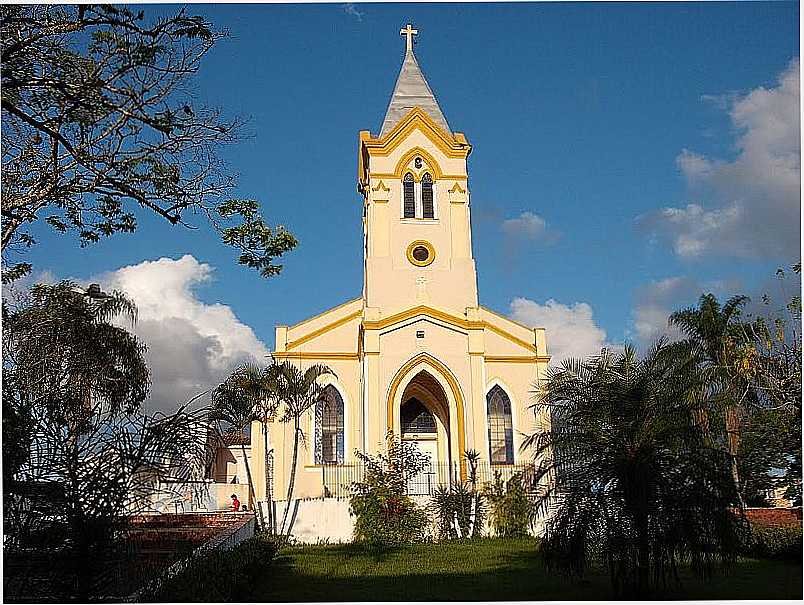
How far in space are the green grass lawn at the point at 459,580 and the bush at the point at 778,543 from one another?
191mm

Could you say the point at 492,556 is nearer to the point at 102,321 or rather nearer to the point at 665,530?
the point at 665,530

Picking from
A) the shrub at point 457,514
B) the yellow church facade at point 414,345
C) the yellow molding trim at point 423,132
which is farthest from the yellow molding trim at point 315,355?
the shrub at point 457,514

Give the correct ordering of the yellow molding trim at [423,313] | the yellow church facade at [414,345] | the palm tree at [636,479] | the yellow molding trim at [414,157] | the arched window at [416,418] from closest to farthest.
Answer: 1. the palm tree at [636,479]
2. the yellow church facade at [414,345]
3. the yellow molding trim at [423,313]
4. the arched window at [416,418]
5. the yellow molding trim at [414,157]

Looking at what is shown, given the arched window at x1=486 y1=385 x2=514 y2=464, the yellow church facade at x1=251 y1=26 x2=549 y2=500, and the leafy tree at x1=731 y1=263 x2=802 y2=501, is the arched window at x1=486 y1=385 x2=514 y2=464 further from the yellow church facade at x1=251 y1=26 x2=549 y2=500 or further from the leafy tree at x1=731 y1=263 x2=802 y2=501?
the leafy tree at x1=731 y1=263 x2=802 y2=501

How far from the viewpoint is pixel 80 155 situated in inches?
301

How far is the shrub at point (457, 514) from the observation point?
17.4m

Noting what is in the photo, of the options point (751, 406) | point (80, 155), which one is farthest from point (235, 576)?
point (751, 406)

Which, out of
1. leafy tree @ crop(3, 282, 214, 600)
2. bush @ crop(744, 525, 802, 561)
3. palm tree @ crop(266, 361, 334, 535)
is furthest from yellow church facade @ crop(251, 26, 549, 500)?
leafy tree @ crop(3, 282, 214, 600)

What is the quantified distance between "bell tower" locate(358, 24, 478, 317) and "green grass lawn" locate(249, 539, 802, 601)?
8739mm

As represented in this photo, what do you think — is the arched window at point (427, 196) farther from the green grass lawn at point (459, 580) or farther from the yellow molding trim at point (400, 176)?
the green grass lawn at point (459, 580)

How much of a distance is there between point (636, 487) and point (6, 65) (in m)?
7.36

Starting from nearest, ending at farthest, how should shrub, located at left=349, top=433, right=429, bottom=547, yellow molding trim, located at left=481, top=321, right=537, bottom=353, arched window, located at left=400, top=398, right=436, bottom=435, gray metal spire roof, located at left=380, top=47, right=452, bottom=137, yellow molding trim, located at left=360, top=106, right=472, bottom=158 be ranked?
shrub, located at left=349, top=433, right=429, bottom=547
yellow molding trim, located at left=481, top=321, right=537, bottom=353
arched window, located at left=400, top=398, right=436, bottom=435
yellow molding trim, located at left=360, top=106, right=472, bottom=158
gray metal spire roof, located at left=380, top=47, right=452, bottom=137

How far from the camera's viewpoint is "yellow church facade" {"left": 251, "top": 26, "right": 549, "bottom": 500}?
20297 mm

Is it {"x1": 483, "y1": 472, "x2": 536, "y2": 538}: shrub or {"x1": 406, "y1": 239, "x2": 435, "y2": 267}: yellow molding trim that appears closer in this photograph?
{"x1": 483, "y1": 472, "x2": 536, "y2": 538}: shrub
